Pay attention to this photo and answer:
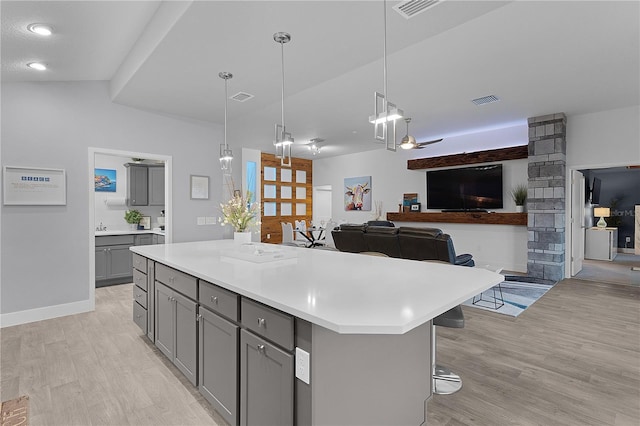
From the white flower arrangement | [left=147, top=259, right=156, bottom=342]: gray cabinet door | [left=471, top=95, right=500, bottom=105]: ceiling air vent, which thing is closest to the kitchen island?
[left=147, top=259, right=156, bottom=342]: gray cabinet door

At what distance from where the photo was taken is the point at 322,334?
1.30 m

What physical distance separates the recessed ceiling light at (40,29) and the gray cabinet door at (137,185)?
11.9ft

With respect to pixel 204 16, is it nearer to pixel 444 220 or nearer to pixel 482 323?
pixel 482 323

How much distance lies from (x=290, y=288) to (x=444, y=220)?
21.0 ft

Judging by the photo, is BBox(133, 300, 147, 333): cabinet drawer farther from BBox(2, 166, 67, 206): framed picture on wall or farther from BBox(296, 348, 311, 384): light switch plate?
BBox(296, 348, 311, 384): light switch plate

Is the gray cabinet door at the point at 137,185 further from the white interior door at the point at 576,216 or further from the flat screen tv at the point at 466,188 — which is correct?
the white interior door at the point at 576,216

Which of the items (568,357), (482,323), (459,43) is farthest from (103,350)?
(459,43)

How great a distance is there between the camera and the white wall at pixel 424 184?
6.53 metres

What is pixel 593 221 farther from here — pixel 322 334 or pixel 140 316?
pixel 140 316

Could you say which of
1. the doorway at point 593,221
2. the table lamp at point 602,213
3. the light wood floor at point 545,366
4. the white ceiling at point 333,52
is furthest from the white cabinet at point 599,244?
the light wood floor at point 545,366

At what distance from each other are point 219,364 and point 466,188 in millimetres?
6634

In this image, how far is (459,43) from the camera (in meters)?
3.20

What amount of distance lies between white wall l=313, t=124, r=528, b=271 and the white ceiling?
1.68 metres

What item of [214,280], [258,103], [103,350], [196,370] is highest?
[258,103]
